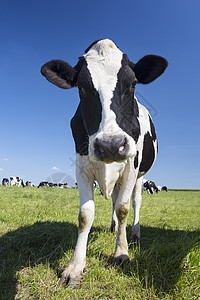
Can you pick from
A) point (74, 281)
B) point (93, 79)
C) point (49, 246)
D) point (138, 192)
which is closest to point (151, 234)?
point (138, 192)

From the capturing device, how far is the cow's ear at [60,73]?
308cm

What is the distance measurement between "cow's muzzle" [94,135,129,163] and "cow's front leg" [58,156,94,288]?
86cm

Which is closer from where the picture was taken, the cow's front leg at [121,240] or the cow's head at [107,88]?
the cow's head at [107,88]

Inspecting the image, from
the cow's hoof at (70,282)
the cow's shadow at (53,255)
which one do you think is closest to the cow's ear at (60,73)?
the cow's shadow at (53,255)

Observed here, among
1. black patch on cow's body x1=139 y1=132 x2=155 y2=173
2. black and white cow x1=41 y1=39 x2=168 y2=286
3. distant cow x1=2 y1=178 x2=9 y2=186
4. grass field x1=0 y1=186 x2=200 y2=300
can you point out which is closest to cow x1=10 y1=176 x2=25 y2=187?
distant cow x1=2 y1=178 x2=9 y2=186

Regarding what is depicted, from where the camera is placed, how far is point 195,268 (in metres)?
2.61

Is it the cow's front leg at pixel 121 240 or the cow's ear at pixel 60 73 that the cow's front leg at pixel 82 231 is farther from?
the cow's ear at pixel 60 73

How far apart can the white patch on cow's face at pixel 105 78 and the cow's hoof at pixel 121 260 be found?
4.76 feet

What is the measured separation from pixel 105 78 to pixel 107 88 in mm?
169

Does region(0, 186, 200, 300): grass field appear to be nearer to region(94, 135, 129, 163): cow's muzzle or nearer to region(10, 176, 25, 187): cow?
region(94, 135, 129, 163): cow's muzzle

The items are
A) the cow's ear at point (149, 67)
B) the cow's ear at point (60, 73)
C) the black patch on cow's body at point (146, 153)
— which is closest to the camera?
the cow's ear at point (60, 73)

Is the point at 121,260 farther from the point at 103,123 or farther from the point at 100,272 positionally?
the point at 103,123

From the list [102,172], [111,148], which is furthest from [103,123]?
[102,172]

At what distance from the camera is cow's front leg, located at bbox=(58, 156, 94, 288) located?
2551 mm
